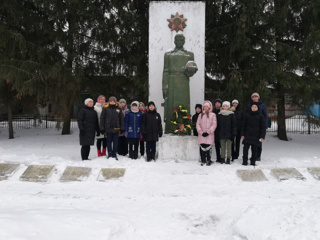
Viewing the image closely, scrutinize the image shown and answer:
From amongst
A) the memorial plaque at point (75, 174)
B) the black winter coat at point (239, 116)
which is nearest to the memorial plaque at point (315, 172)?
the black winter coat at point (239, 116)

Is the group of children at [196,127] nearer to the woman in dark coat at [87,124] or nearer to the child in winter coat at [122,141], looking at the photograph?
the woman in dark coat at [87,124]

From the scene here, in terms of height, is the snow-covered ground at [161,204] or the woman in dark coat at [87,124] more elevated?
the woman in dark coat at [87,124]

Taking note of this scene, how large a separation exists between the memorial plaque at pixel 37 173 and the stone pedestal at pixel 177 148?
2.36 metres

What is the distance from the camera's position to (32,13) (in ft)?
33.1

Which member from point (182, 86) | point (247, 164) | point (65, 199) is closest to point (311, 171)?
point (247, 164)

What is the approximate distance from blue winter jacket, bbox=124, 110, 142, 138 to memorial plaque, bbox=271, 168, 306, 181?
294 cm

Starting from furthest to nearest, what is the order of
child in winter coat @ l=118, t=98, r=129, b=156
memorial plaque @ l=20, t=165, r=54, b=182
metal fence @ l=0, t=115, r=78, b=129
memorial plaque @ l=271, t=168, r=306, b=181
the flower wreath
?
metal fence @ l=0, t=115, r=78, b=129, child in winter coat @ l=118, t=98, r=129, b=156, the flower wreath, memorial plaque @ l=271, t=168, r=306, b=181, memorial plaque @ l=20, t=165, r=54, b=182

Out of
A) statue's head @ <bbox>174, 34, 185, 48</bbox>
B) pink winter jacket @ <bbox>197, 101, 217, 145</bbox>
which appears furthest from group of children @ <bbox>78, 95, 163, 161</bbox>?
statue's head @ <bbox>174, 34, 185, 48</bbox>

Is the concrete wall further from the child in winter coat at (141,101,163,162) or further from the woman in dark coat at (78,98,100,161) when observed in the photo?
the woman in dark coat at (78,98,100,161)

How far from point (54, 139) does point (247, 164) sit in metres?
8.20

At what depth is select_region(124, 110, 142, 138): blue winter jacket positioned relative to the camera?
6.51 meters

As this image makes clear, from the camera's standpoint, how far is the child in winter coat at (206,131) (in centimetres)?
619

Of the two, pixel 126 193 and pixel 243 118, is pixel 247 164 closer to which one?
pixel 243 118

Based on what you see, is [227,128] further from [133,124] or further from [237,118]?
[133,124]
